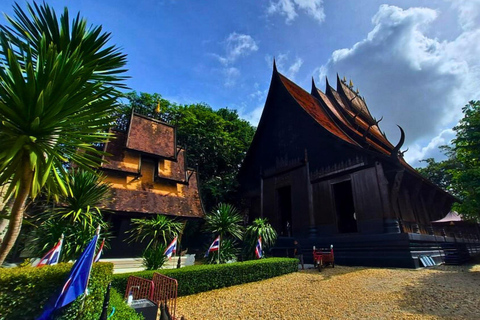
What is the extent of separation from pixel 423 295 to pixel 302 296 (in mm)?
2774

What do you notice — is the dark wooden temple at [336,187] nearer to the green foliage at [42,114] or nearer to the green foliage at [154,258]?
the green foliage at [154,258]

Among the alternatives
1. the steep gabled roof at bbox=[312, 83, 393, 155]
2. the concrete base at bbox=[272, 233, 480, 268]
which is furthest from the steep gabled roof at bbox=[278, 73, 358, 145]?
the concrete base at bbox=[272, 233, 480, 268]

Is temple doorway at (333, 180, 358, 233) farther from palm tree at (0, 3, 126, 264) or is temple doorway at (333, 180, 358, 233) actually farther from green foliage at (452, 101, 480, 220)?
palm tree at (0, 3, 126, 264)

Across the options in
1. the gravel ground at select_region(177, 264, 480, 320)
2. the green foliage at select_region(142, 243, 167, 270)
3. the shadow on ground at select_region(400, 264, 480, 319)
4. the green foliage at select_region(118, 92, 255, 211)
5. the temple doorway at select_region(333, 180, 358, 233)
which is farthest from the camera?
the green foliage at select_region(118, 92, 255, 211)

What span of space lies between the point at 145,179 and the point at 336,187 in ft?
35.6

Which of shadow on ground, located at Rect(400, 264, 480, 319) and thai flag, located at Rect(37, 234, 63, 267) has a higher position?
thai flag, located at Rect(37, 234, 63, 267)

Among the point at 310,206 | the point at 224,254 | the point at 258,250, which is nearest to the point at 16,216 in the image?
the point at 224,254

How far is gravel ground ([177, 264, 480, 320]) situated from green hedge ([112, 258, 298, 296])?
0.95 feet

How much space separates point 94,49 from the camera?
201 inches

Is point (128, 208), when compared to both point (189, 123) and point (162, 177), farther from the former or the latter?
point (189, 123)

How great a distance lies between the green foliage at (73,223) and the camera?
6.82m

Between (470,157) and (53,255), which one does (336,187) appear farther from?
(53,255)

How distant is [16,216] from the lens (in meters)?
3.10

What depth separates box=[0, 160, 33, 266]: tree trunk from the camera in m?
3.00
